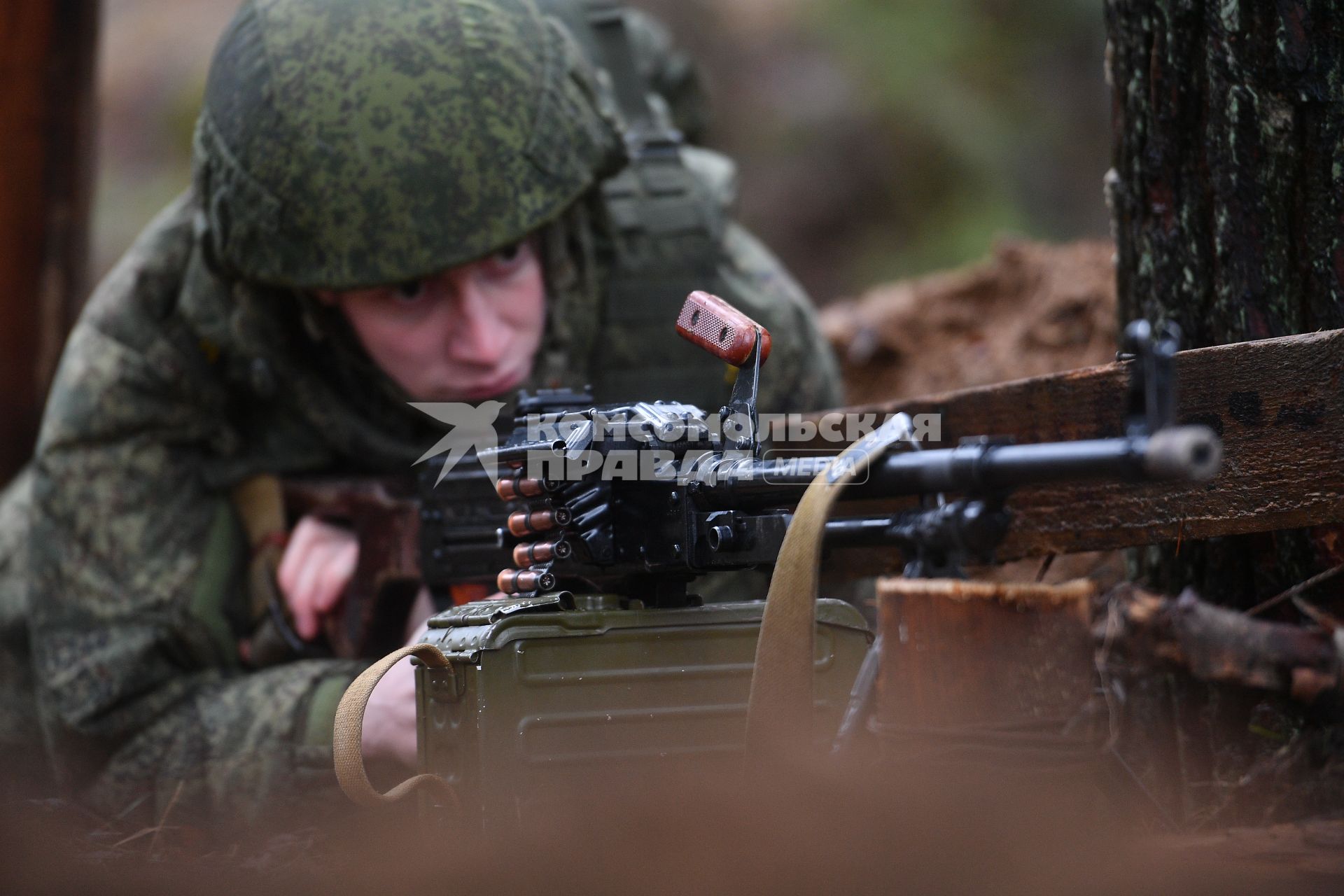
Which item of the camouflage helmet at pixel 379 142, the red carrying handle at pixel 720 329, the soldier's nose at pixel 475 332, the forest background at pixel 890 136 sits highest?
the forest background at pixel 890 136

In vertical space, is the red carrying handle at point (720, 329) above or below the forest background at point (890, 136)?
below

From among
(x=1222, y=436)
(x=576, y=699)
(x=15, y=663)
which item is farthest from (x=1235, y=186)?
(x=15, y=663)

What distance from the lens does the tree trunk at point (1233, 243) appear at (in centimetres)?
220

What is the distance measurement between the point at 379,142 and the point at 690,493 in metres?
1.57

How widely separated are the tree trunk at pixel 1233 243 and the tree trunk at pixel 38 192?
3520 millimetres

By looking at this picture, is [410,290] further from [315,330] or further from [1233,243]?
[1233,243]

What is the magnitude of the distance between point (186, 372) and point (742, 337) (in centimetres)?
227

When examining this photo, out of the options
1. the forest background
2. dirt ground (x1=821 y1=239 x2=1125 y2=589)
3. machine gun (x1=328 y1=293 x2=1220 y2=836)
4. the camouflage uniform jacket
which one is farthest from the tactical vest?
the forest background

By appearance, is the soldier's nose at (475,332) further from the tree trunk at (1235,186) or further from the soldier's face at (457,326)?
the tree trunk at (1235,186)

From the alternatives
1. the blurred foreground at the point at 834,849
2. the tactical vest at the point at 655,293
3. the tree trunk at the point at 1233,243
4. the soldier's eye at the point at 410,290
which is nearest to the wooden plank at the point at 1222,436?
the tree trunk at the point at 1233,243

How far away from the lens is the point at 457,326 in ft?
10.4

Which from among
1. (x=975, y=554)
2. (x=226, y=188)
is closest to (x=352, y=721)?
(x=975, y=554)

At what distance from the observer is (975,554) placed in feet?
5.31

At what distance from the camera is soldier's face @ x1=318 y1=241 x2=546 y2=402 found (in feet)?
10.3
